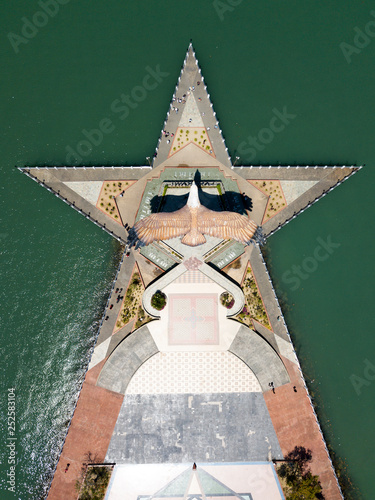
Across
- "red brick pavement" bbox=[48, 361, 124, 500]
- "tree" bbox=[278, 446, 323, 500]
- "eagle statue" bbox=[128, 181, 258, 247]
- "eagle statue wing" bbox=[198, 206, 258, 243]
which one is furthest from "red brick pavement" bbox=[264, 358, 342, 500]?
"red brick pavement" bbox=[48, 361, 124, 500]

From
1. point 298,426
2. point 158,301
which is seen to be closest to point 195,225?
point 158,301

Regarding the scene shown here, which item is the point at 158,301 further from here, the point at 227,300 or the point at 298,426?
the point at 298,426

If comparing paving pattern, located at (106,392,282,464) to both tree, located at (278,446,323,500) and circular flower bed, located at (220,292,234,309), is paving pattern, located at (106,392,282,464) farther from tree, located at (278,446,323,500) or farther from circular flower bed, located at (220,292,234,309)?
circular flower bed, located at (220,292,234,309)

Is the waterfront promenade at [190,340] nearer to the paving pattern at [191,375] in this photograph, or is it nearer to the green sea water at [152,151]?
the paving pattern at [191,375]

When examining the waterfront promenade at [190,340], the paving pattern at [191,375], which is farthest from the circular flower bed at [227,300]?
the paving pattern at [191,375]

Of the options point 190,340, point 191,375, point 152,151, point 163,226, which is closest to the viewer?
point 163,226

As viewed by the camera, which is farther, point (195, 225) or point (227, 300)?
point (227, 300)

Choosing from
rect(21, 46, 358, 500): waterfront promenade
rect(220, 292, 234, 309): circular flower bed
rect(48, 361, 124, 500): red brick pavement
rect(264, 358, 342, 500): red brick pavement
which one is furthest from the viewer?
rect(220, 292, 234, 309): circular flower bed
